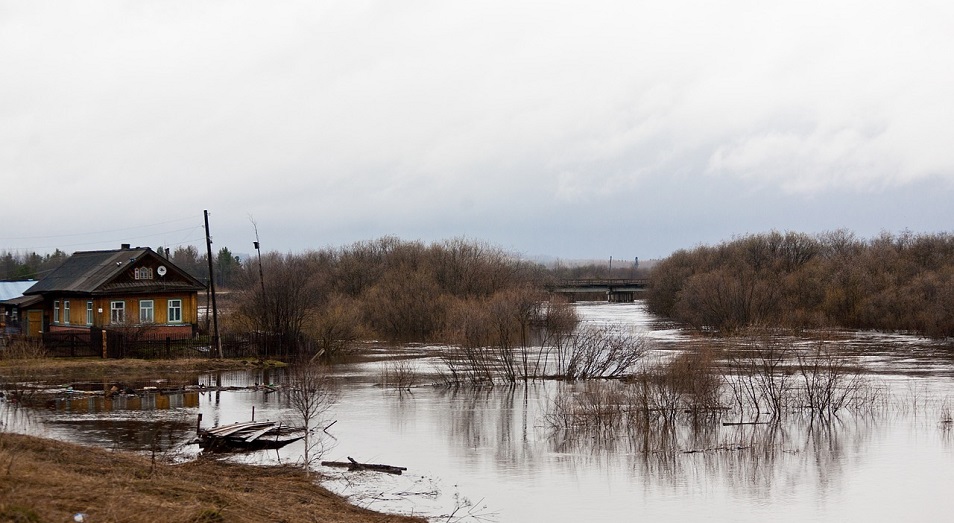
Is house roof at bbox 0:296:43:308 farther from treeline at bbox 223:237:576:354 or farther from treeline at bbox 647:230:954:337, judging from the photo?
treeline at bbox 647:230:954:337

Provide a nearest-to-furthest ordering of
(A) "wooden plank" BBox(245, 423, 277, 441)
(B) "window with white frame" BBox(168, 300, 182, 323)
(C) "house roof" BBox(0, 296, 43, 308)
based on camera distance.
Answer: (A) "wooden plank" BBox(245, 423, 277, 441)
(B) "window with white frame" BBox(168, 300, 182, 323)
(C) "house roof" BBox(0, 296, 43, 308)

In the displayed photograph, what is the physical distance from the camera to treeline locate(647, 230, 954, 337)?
6019cm

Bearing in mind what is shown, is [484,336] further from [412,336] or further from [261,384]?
[412,336]

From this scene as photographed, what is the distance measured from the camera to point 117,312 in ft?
156

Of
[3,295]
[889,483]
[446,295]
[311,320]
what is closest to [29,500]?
[889,483]

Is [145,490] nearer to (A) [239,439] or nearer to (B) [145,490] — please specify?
(B) [145,490]

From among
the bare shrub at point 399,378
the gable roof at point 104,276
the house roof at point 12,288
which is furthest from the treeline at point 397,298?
the house roof at point 12,288

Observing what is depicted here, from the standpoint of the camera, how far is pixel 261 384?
3622 centimetres

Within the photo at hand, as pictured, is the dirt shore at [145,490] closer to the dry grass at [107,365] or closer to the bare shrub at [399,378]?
the bare shrub at [399,378]

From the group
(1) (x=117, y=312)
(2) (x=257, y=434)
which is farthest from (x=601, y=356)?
(1) (x=117, y=312)

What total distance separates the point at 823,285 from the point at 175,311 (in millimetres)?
46511

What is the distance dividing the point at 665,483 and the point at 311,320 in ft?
122

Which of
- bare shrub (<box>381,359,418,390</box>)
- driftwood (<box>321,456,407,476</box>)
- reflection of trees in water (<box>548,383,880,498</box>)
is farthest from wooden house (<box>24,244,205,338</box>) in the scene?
driftwood (<box>321,456,407,476</box>)

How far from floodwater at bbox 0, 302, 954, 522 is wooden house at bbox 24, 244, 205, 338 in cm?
1664
